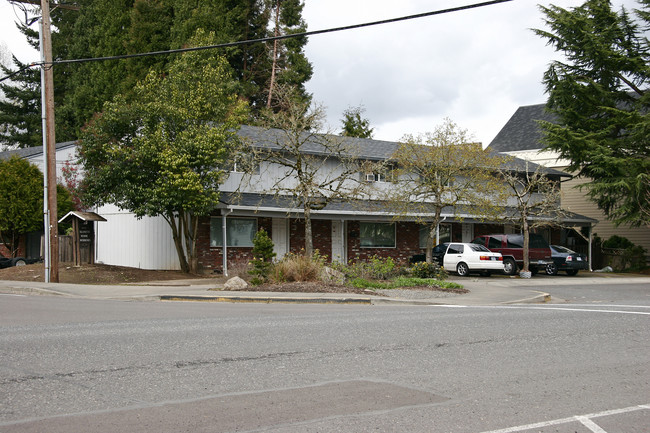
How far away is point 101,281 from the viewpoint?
23.4 metres

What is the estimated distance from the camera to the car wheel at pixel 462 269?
94.4 ft

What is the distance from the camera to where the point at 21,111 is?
60875 mm

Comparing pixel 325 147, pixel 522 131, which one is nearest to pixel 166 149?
pixel 325 147

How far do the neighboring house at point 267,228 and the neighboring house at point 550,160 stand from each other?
486 inches

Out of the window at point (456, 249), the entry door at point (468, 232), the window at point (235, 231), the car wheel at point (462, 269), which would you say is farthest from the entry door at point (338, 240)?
the entry door at point (468, 232)

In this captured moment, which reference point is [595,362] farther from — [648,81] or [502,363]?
[648,81]

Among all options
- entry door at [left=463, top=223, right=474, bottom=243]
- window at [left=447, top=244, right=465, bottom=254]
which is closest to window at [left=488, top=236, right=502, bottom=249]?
window at [left=447, top=244, right=465, bottom=254]

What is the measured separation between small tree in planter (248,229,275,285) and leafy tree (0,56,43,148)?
44.6m

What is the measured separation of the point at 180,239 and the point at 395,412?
22.1 m

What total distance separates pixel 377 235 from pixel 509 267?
6.55 m

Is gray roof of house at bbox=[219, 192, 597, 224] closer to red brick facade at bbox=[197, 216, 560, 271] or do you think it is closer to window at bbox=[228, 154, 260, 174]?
window at bbox=[228, 154, 260, 174]

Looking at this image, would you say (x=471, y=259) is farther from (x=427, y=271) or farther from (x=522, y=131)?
(x=522, y=131)

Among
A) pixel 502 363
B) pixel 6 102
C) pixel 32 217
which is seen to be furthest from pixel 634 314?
pixel 6 102

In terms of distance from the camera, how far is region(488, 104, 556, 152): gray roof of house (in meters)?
48.4
